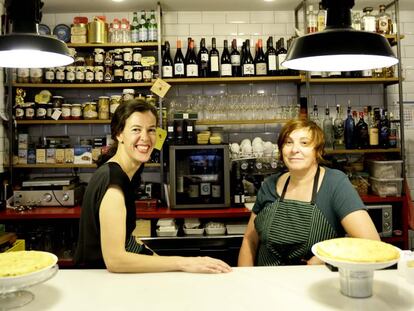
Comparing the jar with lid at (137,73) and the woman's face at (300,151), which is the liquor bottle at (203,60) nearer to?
the jar with lid at (137,73)

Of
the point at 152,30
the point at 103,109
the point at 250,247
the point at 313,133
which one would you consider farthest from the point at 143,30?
the point at 250,247

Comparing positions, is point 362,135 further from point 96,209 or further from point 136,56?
point 96,209

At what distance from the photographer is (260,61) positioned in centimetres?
402

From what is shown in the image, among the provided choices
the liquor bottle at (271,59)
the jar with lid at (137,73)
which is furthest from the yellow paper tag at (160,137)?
the liquor bottle at (271,59)

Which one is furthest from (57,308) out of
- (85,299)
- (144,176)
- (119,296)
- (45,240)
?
(144,176)

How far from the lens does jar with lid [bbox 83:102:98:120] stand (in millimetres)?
3992

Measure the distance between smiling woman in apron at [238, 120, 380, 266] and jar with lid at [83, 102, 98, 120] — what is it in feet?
7.71

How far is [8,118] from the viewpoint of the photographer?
3.92 meters

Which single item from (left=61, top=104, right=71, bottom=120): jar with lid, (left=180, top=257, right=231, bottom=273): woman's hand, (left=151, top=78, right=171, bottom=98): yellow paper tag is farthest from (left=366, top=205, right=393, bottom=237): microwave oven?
(left=61, top=104, right=71, bottom=120): jar with lid

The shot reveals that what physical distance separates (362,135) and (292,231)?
93.4 inches

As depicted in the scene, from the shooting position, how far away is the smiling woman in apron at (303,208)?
189 centimetres

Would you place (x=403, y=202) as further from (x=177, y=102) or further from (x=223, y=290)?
(x=223, y=290)

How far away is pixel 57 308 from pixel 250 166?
2.72 meters

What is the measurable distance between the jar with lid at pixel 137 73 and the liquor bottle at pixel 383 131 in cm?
239
